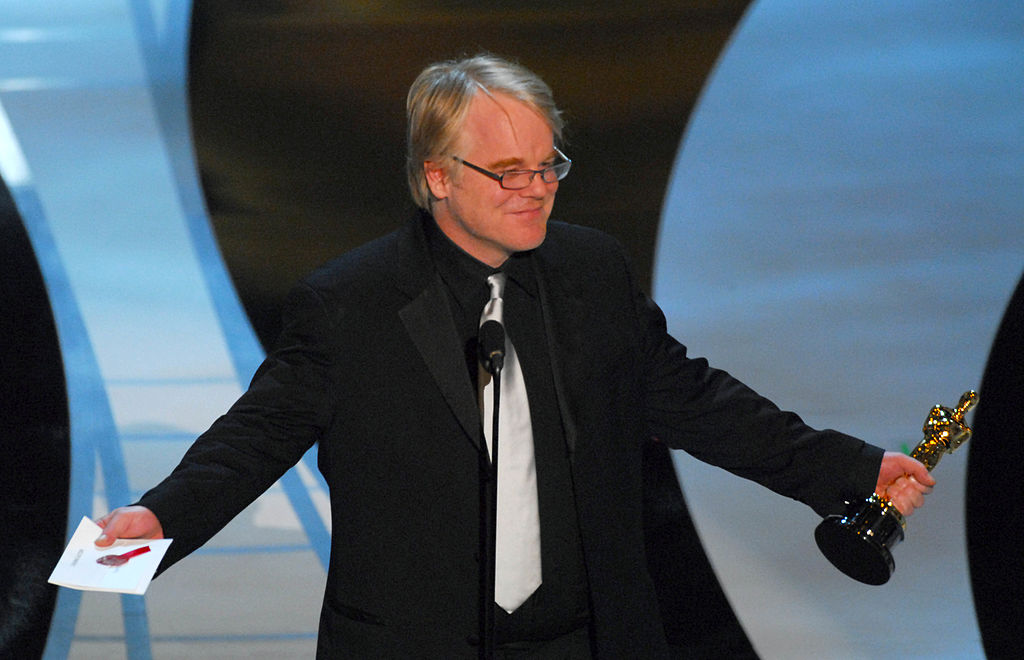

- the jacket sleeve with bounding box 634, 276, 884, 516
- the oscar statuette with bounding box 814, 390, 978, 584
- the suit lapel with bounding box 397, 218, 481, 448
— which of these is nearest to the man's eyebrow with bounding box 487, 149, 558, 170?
the suit lapel with bounding box 397, 218, 481, 448

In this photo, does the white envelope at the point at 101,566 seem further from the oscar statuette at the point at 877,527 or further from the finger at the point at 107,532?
the oscar statuette at the point at 877,527

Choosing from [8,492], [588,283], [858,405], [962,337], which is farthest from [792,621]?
[8,492]

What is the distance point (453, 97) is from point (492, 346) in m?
0.63

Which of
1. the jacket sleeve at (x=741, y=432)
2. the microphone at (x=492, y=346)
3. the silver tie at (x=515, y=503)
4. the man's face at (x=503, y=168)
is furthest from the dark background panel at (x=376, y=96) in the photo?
the microphone at (x=492, y=346)

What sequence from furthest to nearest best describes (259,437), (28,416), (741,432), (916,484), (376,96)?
(28,416)
(376,96)
(741,432)
(916,484)
(259,437)

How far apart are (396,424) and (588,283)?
463 mm

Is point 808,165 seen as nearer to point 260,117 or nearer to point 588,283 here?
point 588,283

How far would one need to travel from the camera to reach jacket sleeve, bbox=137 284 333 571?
1849mm

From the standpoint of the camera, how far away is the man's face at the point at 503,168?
1965mm

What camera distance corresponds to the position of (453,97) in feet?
6.66

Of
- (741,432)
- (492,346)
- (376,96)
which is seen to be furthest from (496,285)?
(376,96)

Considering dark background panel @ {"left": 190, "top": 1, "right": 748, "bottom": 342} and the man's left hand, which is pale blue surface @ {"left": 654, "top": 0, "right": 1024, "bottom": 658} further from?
the man's left hand

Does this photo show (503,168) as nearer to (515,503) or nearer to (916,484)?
(515,503)

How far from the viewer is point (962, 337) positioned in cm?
307
